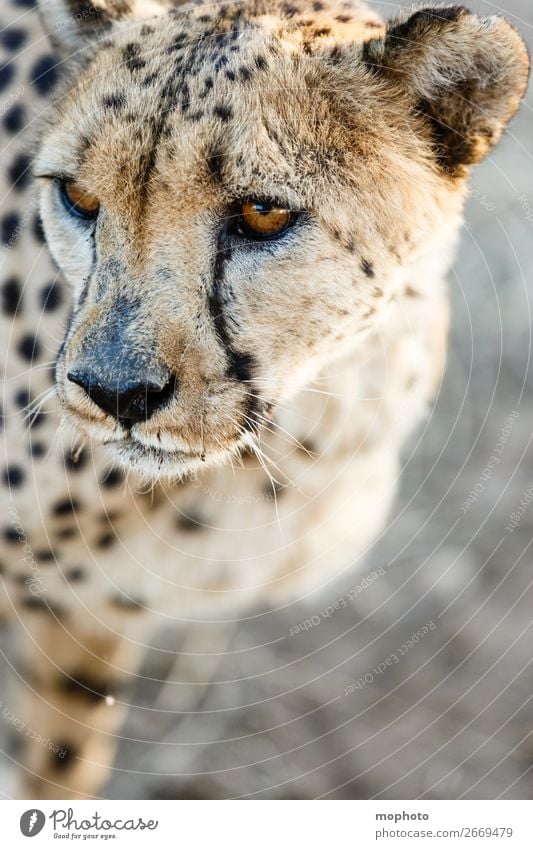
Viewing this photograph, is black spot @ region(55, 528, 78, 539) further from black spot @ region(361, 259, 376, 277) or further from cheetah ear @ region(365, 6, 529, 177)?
cheetah ear @ region(365, 6, 529, 177)

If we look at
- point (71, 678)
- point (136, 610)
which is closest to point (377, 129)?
point (136, 610)

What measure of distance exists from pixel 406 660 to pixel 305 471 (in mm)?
715

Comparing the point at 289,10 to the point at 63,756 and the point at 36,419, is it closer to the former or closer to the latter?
the point at 36,419

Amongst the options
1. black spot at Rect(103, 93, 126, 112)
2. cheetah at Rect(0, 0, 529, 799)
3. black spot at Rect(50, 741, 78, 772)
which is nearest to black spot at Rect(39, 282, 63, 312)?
cheetah at Rect(0, 0, 529, 799)

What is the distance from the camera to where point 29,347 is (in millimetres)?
1314

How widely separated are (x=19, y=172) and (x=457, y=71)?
63 cm

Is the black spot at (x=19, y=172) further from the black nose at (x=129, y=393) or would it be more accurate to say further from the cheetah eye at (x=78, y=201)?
the black nose at (x=129, y=393)

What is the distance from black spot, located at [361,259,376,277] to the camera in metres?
1.04

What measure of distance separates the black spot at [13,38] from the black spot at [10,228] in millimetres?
254

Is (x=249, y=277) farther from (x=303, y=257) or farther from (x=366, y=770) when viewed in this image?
(x=366, y=770)

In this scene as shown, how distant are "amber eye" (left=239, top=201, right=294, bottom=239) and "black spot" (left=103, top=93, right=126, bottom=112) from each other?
177mm

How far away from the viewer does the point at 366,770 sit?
1.65 meters

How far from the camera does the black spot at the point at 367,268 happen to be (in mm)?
1043
